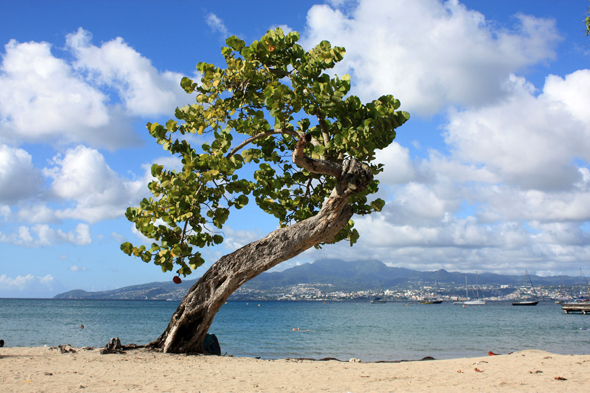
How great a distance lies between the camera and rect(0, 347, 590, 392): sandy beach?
19.2ft

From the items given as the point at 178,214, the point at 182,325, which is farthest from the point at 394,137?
the point at 182,325

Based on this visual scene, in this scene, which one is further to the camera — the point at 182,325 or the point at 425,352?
the point at 425,352

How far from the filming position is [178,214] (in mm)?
7824

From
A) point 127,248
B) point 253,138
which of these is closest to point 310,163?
point 253,138

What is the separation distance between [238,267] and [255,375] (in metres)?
2.51

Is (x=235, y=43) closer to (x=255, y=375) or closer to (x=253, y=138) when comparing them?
(x=253, y=138)

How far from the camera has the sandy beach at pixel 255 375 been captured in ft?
19.2

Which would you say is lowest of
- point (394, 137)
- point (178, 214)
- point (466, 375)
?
point (466, 375)

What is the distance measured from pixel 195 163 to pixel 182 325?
12.9ft

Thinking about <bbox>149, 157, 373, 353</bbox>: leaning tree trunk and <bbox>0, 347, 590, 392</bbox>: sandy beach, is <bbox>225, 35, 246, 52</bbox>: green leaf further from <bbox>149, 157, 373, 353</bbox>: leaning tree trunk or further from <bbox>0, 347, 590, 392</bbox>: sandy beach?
<bbox>0, 347, 590, 392</bbox>: sandy beach

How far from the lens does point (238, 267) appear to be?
8898 millimetres

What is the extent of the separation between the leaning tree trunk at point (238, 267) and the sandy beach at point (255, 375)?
23.2 inches

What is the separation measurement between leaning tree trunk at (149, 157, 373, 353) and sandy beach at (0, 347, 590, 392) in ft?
1.93

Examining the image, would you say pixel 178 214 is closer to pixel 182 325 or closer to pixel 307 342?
pixel 182 325
